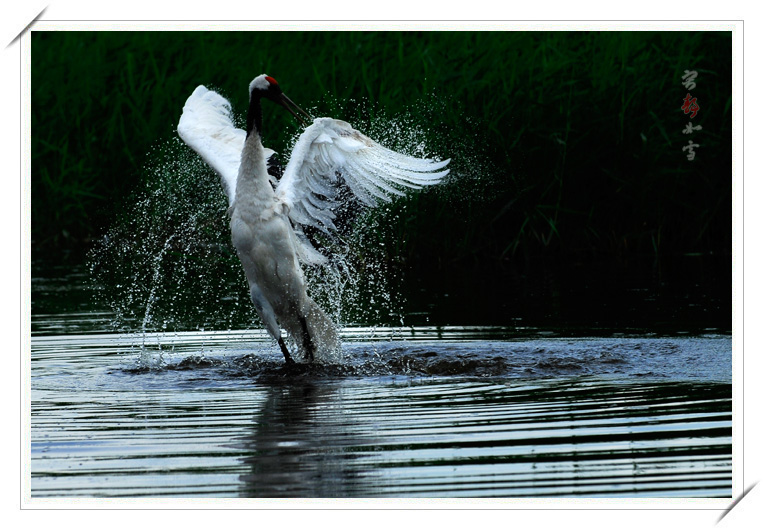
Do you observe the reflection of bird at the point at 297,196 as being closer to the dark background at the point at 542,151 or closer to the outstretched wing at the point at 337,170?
the outstretched wing at the point at 337,170

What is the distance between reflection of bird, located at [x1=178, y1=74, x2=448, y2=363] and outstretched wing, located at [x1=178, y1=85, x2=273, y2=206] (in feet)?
0.11

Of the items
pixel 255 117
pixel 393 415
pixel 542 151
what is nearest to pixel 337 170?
pixel 255 117

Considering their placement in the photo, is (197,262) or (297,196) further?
(197,262)

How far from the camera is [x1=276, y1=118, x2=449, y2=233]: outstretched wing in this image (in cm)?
777

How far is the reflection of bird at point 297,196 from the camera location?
309 inches

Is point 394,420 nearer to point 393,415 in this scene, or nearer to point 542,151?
point 393,415

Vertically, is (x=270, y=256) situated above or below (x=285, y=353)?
above

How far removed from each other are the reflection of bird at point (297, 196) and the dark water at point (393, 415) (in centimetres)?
36

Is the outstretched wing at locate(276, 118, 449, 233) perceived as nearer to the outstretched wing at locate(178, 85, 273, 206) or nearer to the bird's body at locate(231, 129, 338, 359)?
the bird's body at locate(231, 129, 338, 359)

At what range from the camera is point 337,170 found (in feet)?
26.5

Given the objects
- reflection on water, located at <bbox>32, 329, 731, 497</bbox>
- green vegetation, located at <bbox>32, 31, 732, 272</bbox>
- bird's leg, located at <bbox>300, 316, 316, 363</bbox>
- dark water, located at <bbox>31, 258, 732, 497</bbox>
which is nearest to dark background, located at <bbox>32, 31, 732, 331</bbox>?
green vegetation, located at <bbox>32, 31, 732, 272</bbox>

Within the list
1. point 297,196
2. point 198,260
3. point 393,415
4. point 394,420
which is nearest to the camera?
point 394,420

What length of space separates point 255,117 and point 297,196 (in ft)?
1.93

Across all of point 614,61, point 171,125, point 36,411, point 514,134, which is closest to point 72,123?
point 171,125
